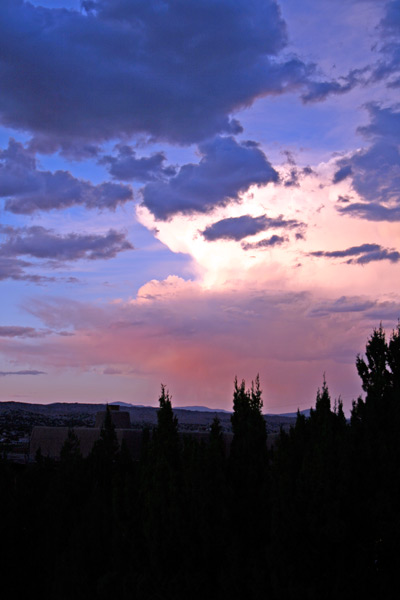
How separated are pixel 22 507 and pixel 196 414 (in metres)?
112

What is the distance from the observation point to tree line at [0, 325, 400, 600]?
959 centimetres

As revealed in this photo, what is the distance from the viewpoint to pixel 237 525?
11.4m

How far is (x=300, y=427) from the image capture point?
1389 cm

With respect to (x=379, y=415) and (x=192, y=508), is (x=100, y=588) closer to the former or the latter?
(x=192, y=508)

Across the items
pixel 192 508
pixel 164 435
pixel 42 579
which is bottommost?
pixel 42 579

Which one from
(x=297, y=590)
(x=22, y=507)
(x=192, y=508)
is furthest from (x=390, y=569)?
(x=22, y=507)

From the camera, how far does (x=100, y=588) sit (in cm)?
1017

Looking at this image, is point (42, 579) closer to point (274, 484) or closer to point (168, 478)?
point (168, 478)

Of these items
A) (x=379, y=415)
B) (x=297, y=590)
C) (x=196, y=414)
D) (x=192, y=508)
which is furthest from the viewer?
(x=196, y=414)

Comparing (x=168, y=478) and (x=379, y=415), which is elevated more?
(x=379, y=415)

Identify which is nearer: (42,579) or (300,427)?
(42,579)

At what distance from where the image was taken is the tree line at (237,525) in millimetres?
9586

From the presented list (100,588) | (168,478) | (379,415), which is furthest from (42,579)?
(379,415)

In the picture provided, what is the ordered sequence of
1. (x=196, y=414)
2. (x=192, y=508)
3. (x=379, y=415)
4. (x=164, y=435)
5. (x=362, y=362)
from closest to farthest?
(x=192, y=508)
(x=164, y=435)
(x=379, y=415)
(x=362, y=362)
(x=196, y=414)
